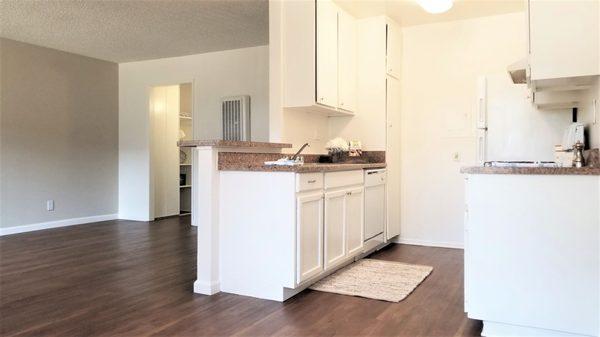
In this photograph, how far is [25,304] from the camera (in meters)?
2.83

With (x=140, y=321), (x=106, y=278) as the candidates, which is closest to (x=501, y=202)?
(x=140, y=321)

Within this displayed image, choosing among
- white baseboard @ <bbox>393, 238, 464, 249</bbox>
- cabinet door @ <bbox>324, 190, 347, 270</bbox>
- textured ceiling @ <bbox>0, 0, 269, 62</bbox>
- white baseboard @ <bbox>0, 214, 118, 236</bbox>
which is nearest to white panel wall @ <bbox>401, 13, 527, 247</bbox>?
white baseboard @ <bbox>393, 238, 464, 249</bbox>

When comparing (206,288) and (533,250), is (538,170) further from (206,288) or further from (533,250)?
(206,288)

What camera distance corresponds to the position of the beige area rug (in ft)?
10.0

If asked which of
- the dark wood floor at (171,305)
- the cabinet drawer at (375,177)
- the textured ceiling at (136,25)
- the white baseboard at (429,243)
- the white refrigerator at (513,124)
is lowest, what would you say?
the dark wood floor at (171,305)

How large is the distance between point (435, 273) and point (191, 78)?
435cm

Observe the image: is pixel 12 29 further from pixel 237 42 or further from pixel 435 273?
pixel 435 273

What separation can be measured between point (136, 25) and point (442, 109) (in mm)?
3470

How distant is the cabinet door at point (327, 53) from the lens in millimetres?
3869

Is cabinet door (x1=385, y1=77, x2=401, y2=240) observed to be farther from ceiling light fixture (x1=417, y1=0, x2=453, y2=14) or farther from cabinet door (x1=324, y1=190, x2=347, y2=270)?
cabinet door (x1=324, y1=190, x2=347, y2=270)

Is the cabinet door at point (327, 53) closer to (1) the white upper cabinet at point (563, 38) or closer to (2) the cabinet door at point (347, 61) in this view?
(2) the cabinet door at point (347, 61)

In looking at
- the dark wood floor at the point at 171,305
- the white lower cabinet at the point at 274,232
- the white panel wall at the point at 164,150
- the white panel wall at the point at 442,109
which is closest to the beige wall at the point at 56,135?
the white panel wall at the point at 164,150

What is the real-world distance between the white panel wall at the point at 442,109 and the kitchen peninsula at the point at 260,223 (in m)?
1.81

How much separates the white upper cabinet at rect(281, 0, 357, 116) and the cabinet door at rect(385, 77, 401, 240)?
798 mm
